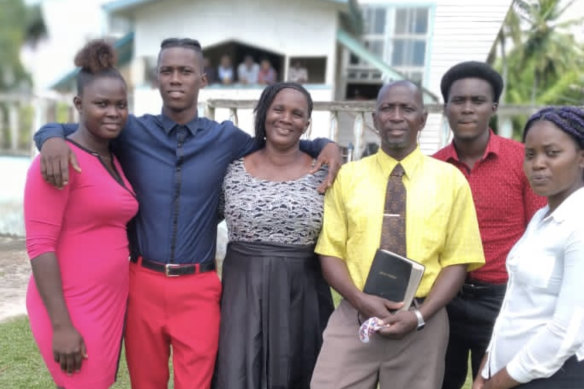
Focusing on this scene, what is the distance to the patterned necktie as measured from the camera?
2467 mm

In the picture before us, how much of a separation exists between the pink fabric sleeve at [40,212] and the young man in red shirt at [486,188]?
1.84 meters

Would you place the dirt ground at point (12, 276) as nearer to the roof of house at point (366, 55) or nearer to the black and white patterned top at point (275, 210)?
the black and white patterned top at point (275, 210)

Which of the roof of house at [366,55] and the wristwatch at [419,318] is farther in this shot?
the roof of house at [366,55]

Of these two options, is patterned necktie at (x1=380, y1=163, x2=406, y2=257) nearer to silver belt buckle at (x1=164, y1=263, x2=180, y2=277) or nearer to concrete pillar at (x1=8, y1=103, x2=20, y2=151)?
silver belt buckle at (x1=164, y1=263, x2=180, y2=277)

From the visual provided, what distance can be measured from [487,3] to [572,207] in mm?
9743

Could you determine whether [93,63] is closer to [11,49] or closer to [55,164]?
[55,164]

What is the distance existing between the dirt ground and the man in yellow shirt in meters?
4.22

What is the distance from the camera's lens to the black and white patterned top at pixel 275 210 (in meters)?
2.70

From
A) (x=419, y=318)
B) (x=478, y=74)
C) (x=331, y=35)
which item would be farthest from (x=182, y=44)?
(x=331, y=35)

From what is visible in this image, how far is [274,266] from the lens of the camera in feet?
8.93

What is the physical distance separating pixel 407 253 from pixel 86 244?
54.4 inches

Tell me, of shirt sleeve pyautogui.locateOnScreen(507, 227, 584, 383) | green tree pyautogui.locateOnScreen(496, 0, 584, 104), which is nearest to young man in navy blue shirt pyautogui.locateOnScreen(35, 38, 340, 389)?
shirt sleeve pyautogui.locateOnScreen(507, 227, 584, 383)

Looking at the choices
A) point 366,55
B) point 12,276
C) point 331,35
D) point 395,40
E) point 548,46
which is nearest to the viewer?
point 12,276

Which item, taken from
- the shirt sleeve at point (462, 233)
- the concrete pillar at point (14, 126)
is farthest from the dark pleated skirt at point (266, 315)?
the concrete pillar at point (14, 126)
